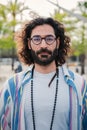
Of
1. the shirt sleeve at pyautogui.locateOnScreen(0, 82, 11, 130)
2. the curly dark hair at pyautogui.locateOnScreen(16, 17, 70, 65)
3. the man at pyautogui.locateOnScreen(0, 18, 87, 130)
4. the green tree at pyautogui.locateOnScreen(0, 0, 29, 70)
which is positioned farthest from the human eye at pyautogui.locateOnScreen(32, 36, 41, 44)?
the green tree at pyautogui.locateOnScreen(0, 0, 29, 70)

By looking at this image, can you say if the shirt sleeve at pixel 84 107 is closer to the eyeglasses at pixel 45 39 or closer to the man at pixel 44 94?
the man at pixel 44 94

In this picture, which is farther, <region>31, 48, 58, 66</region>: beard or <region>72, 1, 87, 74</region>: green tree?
<region>72, 1, 87, 74</region>: green tree

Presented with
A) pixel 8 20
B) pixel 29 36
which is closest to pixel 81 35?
pixel 8 20

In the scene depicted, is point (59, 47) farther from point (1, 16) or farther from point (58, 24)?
point (1, 16)

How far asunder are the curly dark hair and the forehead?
0.11 ft

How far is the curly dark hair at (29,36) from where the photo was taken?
2.82m

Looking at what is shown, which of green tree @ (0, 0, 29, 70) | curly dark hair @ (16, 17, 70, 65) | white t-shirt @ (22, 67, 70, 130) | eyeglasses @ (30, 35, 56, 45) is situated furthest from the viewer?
green tree @ (0, 0, 29, 70)

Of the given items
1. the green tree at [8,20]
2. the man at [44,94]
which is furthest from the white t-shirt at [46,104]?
the green tree at [8,20]

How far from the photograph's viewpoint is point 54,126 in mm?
2576

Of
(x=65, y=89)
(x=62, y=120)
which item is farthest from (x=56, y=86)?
(x=62, y=120)

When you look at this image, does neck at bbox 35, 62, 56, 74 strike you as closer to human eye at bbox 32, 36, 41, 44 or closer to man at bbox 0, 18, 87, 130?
man at bbox 0, 18, 87, 130

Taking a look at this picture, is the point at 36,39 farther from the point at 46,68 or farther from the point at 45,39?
the point at 46,68

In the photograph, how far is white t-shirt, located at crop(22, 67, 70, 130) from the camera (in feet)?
8.45

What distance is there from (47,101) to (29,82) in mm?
184
